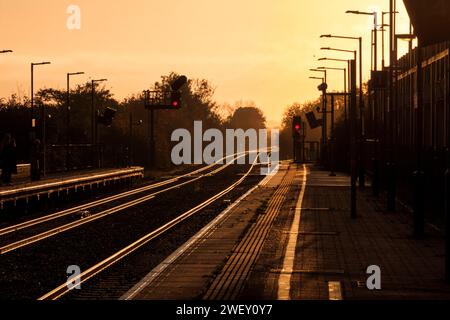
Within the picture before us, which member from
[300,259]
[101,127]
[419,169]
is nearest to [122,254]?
[300,259]

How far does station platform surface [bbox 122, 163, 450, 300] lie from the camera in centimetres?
1274

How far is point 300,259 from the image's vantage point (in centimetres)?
1634

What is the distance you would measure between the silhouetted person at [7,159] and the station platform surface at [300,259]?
887cm

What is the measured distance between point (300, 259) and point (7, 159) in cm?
1860

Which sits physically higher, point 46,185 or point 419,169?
point 419,169

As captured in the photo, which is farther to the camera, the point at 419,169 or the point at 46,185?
the point at 46,185

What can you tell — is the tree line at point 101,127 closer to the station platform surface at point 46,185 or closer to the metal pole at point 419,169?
the station platform surface at point 46,185

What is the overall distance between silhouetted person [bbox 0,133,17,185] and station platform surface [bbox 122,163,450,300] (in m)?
8.87

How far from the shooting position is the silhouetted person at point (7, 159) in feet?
105

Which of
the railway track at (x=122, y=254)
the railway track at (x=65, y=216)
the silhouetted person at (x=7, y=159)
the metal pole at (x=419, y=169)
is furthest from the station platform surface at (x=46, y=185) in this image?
the metal pole at (x=419, y=169)

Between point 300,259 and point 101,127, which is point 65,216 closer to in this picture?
point 300,259

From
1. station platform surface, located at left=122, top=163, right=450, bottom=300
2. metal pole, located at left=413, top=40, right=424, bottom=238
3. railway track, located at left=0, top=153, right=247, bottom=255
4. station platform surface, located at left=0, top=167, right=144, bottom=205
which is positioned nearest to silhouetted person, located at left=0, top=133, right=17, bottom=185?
station platform surface, located at left=0, top=167, right=144, bottom=205

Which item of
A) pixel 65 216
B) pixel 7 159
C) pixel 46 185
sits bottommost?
pixel 65 216
